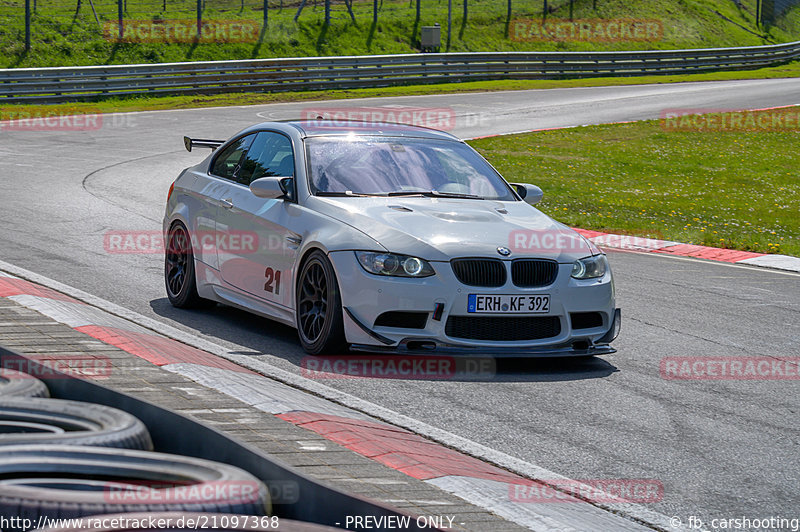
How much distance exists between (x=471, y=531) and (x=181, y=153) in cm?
1919

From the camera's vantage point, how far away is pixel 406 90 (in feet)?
121

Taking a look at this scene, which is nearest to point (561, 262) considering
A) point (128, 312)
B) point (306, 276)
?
point (306, 276)

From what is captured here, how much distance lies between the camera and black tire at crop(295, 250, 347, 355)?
7203 millimetres

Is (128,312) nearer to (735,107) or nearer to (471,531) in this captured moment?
(471,531)

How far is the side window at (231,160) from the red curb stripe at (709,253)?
634cm

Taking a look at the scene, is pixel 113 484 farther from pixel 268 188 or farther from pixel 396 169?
pixel 396 169

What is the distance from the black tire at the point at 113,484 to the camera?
3051 millimetres

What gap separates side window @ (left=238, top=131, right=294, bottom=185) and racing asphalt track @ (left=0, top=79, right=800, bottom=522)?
1.17 meters

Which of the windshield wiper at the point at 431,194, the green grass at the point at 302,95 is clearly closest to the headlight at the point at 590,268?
the windshield wiper at the point at 431,194

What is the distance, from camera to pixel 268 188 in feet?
25.8

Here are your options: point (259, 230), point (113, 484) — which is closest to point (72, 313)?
point (259, 230)

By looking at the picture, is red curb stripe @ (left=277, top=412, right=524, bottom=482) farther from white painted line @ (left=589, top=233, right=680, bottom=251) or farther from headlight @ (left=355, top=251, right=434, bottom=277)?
white painted line @ (left=589, top=233, right=680, bottom=251)

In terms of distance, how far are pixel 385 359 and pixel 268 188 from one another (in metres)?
1.47

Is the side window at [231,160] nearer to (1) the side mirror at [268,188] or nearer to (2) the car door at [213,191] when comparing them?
(2) the car door at [213,191]
